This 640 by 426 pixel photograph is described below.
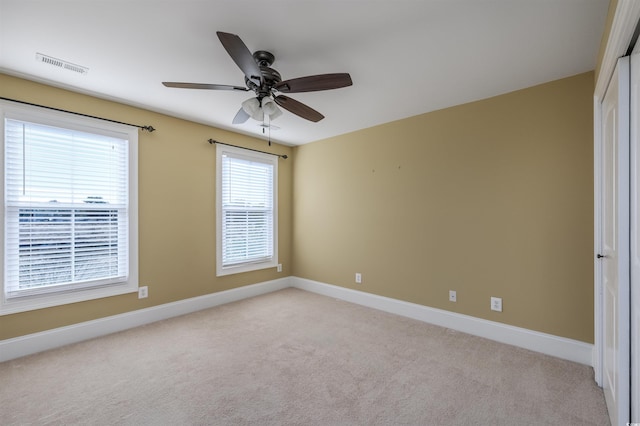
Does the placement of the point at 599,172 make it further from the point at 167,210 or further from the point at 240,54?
the point at 167,210

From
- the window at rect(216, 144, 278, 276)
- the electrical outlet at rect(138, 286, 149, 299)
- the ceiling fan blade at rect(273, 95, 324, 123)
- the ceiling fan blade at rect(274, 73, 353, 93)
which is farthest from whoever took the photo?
the window at rect(216, 144, 278, 276)

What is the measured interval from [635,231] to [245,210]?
401 cm

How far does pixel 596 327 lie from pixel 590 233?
30.1 inches

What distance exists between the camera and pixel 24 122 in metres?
2.53

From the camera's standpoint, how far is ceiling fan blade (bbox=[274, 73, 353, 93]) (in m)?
1.85

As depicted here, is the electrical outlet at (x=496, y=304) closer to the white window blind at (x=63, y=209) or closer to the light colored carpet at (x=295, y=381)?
the light colored carpet at (x=295, y=381)

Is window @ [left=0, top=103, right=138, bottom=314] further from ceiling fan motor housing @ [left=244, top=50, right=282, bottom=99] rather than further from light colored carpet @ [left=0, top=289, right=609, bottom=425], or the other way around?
ceiling fan motor housing @ [left=244, top=50, right=282, bottom=99]

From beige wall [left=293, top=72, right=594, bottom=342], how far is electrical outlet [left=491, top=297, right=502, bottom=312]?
2.0 inches

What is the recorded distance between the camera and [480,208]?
2953 millimetres

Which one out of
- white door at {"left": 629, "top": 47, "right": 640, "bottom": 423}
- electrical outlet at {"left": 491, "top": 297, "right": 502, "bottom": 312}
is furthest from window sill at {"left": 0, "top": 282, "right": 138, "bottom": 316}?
white door at {"left": 629, "top": 47, "right": 640, "bottom": 423}

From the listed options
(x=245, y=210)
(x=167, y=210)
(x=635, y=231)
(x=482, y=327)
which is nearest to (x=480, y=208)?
(x=482, y=327)

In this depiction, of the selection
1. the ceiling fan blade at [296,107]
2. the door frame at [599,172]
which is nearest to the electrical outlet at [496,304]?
the door frame at [599,172]

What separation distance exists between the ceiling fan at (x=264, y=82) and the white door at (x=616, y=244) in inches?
60.5

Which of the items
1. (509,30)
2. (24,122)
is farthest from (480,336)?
(24,122)
